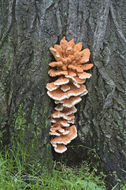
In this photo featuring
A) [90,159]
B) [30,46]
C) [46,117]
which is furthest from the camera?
[90,159]

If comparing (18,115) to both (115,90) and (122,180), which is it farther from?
(122,180)

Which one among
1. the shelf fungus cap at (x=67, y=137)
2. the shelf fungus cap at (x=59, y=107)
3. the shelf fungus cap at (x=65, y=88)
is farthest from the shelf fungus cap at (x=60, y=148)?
the shelf fungus cap at (x=65, y=88)

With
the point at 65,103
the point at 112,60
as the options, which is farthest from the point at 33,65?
the point at 112,60

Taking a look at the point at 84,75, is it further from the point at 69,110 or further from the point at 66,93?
the point at 69,110

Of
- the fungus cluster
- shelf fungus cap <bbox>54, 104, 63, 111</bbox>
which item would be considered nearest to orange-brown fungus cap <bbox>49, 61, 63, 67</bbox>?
the fungus cluster

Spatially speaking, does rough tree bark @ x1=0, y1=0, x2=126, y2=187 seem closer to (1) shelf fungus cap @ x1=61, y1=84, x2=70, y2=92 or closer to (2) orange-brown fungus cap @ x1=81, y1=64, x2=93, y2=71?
(2) orange-brown fungus cap @ x1=81, y1=64, x2=93, y2=71

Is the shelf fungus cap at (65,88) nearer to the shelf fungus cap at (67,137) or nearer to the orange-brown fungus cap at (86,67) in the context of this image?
the orange-brown fungus cap at (86,67)

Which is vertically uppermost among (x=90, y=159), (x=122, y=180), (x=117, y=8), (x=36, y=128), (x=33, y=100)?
(x=117, y=8)
